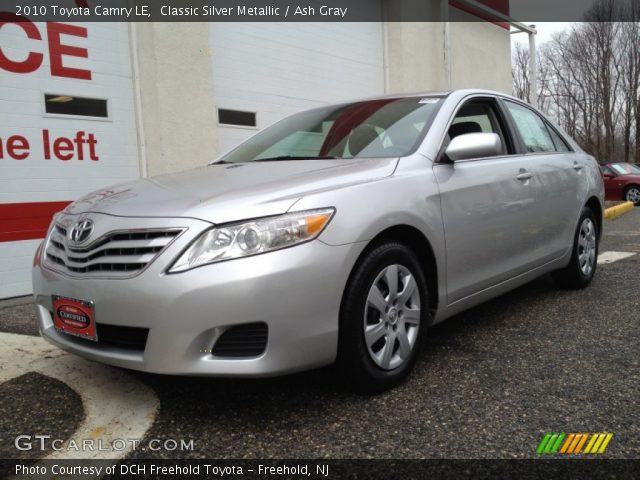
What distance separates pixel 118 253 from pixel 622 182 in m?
17.0

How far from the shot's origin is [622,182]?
53.4ft

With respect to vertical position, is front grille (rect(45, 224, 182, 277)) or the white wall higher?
the white wall

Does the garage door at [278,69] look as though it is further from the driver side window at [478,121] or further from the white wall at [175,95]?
the driver side window at [478,121]

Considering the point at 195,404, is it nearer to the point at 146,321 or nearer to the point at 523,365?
the point at 146,321

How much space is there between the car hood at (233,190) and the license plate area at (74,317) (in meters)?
0.40

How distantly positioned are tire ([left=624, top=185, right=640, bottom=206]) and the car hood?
15722 mm

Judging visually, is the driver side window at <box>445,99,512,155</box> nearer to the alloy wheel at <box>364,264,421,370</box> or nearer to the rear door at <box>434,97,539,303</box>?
the rear door at <box>434,97,539,303</box>

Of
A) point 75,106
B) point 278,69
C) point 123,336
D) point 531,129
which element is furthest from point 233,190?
point 278,69

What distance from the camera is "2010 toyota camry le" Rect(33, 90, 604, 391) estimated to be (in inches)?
83.0

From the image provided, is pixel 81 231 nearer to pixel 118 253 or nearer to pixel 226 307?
pixel 118 253

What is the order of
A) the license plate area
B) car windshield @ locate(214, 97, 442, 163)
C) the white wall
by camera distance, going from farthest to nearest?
1. the white wall
2. car windshield @ locate(214, 97, 442, 163)
3. the license plate area

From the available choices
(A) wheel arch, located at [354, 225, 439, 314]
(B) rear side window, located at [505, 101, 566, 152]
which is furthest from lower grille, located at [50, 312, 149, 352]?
(B) rear side window, located at [505, 101, 566, 152]

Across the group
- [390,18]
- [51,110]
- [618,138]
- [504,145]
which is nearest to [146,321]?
[504,145]

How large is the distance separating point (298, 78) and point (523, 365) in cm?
703
